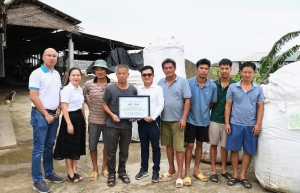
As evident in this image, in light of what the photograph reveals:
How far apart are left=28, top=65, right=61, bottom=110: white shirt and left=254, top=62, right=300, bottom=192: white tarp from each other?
248 centimetres

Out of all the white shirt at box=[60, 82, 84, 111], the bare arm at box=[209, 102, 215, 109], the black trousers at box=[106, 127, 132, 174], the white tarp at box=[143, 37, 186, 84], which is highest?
the white tarp at box=[143, 37, 186, 84]

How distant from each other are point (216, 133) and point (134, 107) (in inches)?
44.9

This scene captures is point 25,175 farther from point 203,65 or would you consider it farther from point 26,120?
point 26,120

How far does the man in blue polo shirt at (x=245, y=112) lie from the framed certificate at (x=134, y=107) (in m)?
0.99

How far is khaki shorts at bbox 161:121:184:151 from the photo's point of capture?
10.8 ft

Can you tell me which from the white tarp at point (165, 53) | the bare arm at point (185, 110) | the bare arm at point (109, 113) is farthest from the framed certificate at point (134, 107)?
the white tarp at point (165, 53)

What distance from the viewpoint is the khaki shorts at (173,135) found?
3281 millimetres

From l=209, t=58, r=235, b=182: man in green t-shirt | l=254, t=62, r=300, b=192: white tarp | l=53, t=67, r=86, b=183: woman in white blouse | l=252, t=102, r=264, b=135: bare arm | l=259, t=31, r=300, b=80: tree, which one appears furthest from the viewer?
l=259, t=31, r=300, b=80: tree

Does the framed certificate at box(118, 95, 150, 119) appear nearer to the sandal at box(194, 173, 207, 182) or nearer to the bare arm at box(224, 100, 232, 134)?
the bare arm at box(224, 100, 232, 134)

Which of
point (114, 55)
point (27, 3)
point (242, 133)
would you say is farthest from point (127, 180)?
point (27, 3)

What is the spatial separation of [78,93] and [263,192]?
8.25 ft

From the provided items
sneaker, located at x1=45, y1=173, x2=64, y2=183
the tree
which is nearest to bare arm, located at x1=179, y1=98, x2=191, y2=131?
sneaker, located at x1=45, y1=173, x2=64, y2=183

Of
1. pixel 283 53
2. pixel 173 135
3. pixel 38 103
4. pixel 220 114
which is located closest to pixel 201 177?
pixel 173 135

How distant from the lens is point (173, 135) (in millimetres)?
3316
